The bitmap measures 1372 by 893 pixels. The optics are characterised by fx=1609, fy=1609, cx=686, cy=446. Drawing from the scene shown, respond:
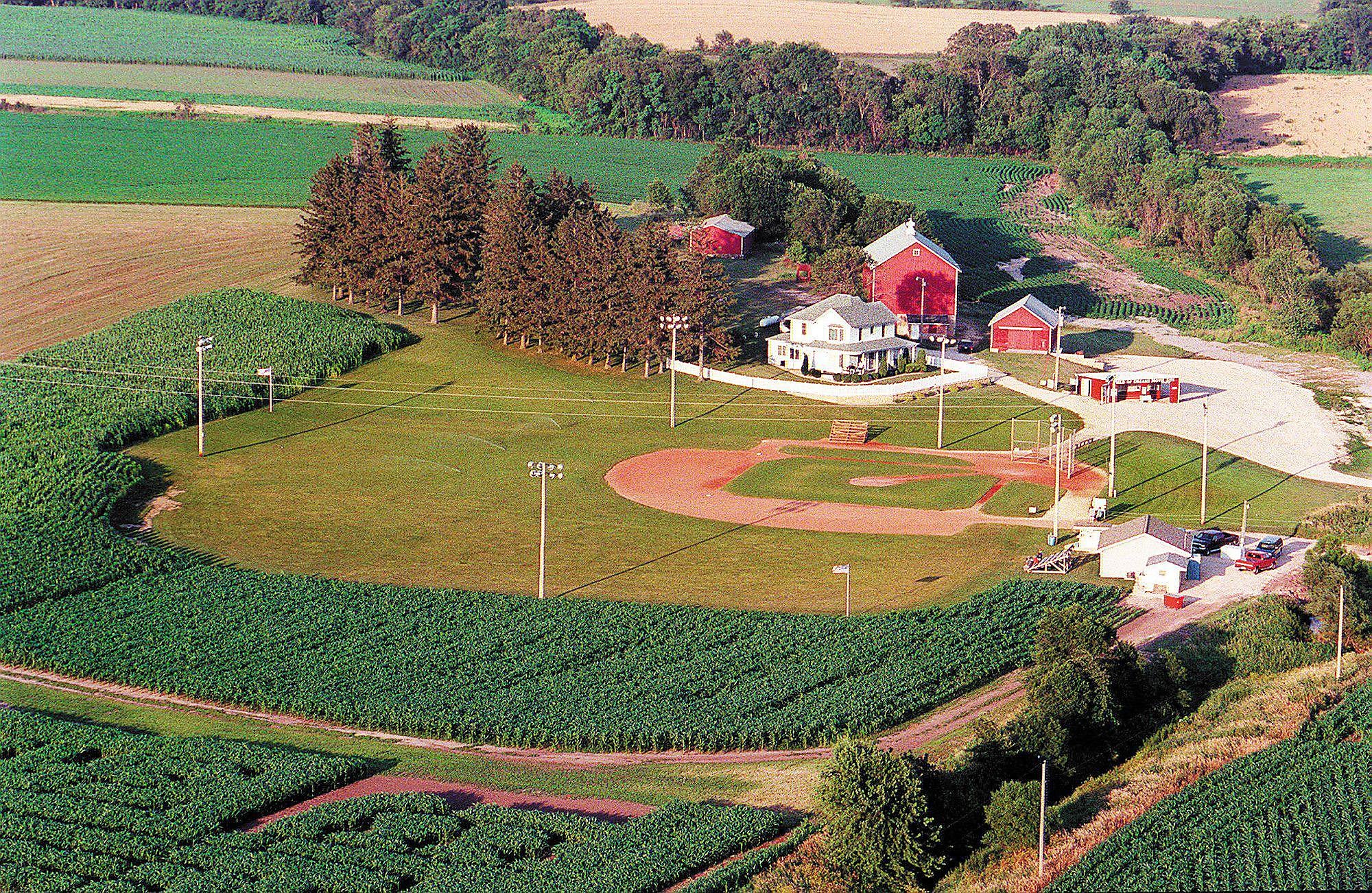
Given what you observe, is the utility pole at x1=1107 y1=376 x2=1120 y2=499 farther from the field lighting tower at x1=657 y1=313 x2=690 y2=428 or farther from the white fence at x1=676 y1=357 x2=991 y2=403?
the field lighting tower at x1=657 y1=313 x2=690 y2=428

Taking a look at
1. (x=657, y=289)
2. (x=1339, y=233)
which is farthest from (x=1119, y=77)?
(x=657, y=289)

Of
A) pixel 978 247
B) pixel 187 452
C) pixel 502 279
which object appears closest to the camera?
pixel 187 452

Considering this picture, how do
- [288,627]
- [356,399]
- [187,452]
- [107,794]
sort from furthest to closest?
[356,399]
[187,452]
[288,627]
[107,794]

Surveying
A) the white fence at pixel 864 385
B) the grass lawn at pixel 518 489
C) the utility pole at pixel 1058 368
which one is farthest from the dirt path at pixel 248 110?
the utility pole at pixel 1058 368

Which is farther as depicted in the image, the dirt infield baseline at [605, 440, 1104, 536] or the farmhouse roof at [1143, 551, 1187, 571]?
the dirt infield baseline at [605, 440, 1104, 536]

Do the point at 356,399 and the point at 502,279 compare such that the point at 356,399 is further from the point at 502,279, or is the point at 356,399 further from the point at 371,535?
the point at 371,535

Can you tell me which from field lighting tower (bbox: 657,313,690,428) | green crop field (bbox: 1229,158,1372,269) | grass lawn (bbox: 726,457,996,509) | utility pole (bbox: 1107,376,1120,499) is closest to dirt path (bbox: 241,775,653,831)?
grass lawn (bbox: 726,457,996,509)
